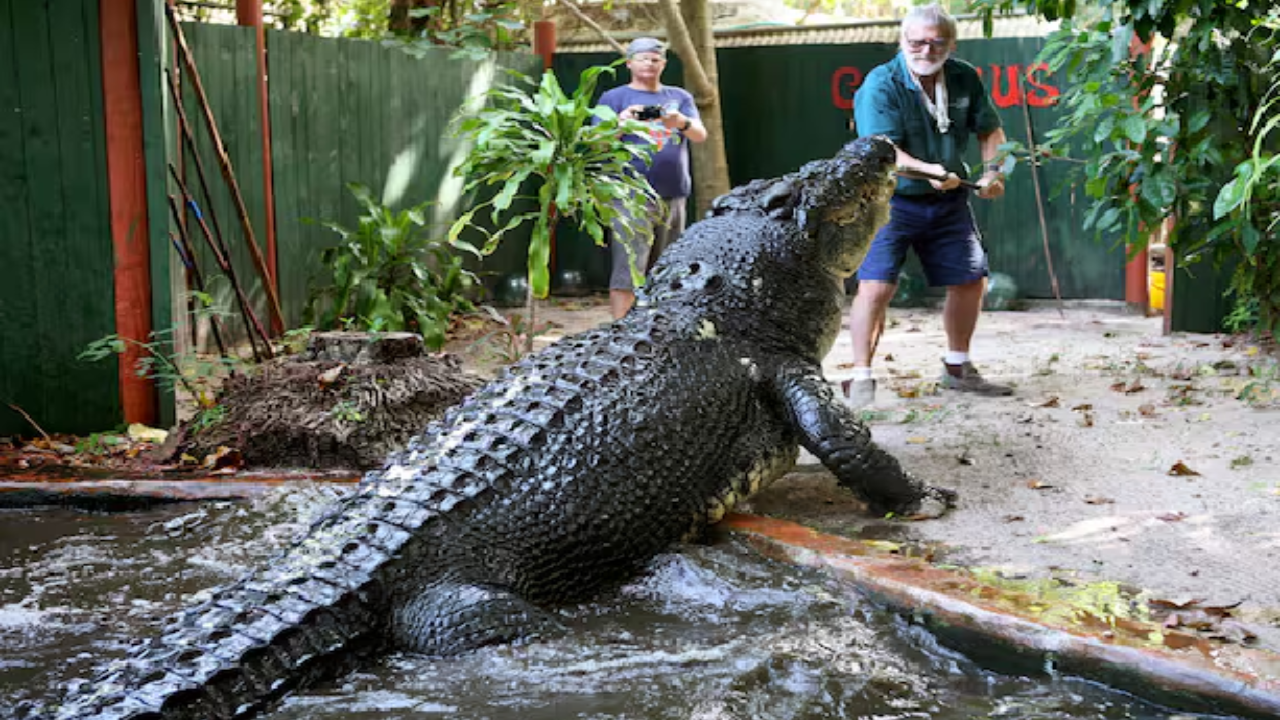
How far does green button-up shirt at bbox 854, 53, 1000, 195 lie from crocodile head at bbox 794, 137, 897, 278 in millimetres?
1163

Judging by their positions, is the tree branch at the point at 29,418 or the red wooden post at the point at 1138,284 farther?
the red wooden post at the point at 1138,284

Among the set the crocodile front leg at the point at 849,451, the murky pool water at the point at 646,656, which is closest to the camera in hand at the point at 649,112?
the crocodile front leg at the point at 849,451

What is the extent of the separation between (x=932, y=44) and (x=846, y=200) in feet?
5.68

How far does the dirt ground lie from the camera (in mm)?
3729

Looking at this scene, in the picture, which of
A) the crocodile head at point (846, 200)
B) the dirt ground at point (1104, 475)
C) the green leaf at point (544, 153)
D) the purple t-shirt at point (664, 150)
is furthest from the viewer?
the purple t-shirt at point (664, 150)

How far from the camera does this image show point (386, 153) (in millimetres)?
10125

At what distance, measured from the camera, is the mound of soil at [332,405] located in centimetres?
542

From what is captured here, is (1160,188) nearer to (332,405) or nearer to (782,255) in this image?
(782,255)

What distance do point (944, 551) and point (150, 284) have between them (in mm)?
4136

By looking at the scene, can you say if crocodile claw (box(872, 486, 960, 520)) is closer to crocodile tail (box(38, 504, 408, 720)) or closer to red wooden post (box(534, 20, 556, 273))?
crocodile tail (box(38, 504, 408, 720))

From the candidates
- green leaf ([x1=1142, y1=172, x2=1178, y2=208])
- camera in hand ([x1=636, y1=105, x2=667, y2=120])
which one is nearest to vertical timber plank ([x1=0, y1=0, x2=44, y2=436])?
camera in hand ([x1=636, y1=105, x2=667, y2=120])

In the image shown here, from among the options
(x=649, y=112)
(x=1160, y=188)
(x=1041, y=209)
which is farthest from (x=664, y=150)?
(x=1041, y=209)

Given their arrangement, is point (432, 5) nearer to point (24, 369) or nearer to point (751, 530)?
point (24, 369)

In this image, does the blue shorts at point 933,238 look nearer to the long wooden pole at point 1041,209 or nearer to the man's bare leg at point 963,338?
the man's bare leg at point 963,338
